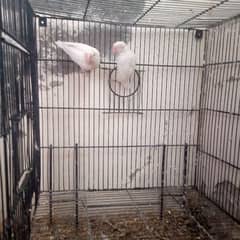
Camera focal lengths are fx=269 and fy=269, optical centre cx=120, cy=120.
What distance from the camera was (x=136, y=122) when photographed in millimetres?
2576

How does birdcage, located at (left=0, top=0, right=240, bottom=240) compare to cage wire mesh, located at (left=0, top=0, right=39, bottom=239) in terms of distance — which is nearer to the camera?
cage wire mesh, located at (left=0, top=0, right=39, bottom=239)

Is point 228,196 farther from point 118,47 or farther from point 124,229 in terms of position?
point 118,47

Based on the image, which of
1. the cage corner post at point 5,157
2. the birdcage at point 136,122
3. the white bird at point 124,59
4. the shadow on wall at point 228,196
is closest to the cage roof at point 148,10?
the birdcage at point 136,122

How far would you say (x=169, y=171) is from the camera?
2.71m

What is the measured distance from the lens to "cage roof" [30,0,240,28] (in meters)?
1.84

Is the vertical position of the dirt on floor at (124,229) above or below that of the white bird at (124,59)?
below

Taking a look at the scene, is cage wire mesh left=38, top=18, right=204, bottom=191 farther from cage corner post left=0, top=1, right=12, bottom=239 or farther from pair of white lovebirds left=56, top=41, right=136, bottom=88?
cage corner post left=0, top=1, right=12, bottom=239

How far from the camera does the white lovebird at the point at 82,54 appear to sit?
214cm

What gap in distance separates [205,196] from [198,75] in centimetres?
116

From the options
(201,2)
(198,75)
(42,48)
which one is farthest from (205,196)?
(42,48)

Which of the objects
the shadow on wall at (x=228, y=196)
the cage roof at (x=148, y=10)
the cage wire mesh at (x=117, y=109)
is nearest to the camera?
the cage roof at (x=148, y=10)

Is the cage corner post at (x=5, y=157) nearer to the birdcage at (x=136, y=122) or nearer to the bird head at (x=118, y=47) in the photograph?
the birdcage at (x=136, y=122)

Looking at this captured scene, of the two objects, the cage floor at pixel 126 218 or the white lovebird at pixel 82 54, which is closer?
the cage floor at pixel 126 218

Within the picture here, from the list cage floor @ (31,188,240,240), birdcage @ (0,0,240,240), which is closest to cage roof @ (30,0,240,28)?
birdcage @ (0,0,240,240)
